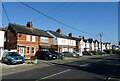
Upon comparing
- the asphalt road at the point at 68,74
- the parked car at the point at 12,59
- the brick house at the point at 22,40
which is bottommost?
the asphalt road at the point at 68,74

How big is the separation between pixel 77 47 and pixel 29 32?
140 feet

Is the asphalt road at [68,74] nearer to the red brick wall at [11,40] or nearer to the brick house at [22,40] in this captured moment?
the brick house at [22,40]

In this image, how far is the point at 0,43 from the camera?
132ft

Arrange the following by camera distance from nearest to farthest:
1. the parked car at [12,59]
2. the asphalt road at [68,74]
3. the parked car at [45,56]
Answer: the asphalt road at [68,74], the parked car at [12,59], the parked car at [45,56]

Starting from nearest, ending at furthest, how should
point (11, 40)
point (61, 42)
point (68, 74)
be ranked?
point (68, 74) < point (11, 40) < point (61, 42)

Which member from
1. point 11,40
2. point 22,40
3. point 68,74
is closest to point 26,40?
point 22,40

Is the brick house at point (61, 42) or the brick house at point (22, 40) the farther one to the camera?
the brick house at point (61, 42)

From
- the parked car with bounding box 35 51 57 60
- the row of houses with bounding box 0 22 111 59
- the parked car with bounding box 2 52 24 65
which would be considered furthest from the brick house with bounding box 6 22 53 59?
the parked car with bounding box 2 52 24 65

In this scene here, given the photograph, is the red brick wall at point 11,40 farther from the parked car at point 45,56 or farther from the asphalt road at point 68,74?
the asphalt road at point 68,74

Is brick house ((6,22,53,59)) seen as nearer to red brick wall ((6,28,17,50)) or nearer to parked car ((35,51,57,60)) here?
red brick wall ((6,28,17,50))

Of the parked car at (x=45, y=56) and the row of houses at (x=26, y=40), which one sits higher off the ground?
the row of houses at (x=26, y=40)

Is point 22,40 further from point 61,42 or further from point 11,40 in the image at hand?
point 61,42

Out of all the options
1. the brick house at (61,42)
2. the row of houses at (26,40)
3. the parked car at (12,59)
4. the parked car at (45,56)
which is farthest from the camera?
the brick house at (61,42)

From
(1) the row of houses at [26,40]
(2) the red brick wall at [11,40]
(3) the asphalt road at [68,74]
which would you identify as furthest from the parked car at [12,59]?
(2) the red brick wall at [11,40]
